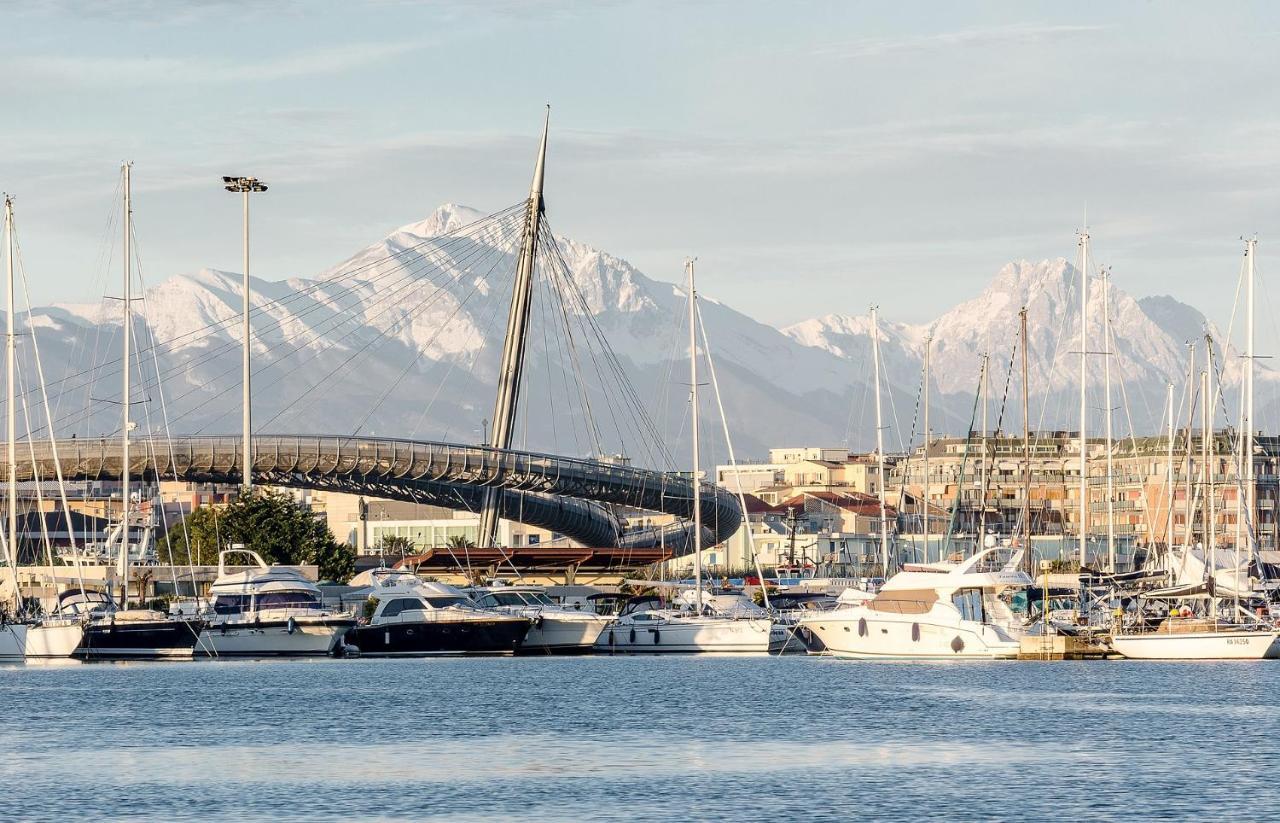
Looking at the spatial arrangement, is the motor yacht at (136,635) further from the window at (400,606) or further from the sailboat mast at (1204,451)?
the sailboat mast at (1204,451)

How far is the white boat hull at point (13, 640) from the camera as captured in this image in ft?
Answer: 294

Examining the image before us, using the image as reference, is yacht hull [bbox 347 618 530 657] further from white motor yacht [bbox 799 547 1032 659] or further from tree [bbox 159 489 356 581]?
tree [bbox 159 489 356 581]

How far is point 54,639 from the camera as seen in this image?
89.0m

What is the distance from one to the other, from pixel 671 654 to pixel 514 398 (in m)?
40.7

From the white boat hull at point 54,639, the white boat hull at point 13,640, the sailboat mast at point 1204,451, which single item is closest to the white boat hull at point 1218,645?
the sailboat mast at point 1204,451

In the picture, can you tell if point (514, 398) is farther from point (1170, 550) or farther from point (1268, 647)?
point (1268, 647)

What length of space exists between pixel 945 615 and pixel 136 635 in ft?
99.3

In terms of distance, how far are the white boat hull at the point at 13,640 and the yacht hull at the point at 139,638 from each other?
259 centimetres

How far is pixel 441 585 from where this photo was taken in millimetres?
92625

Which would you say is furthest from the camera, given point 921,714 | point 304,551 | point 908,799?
point 304,551

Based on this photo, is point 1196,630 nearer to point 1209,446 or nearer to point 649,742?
point 1209,446

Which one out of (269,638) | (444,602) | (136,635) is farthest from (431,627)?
(136,635)

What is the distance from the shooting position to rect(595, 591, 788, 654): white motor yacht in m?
91.9

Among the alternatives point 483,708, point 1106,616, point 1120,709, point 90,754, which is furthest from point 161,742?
point 1106,616
